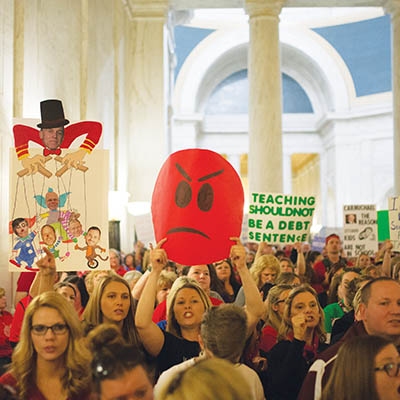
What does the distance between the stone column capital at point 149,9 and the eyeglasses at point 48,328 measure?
18725 mm

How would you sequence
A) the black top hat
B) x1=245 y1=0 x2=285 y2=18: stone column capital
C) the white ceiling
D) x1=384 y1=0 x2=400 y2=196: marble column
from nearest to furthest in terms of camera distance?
1. the black top hat
2. x1=384 y1=0 x2=400 y2=196: marble column
3. x1=245 y1=0 x2=285 y2=18: stone column capital
4. the white ceiling

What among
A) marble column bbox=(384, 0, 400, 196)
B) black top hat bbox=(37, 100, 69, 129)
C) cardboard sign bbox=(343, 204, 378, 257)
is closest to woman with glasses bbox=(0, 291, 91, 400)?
black top hat bbox=(37, 100, 69, 129)

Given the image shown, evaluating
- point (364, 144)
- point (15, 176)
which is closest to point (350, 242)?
point (15, 176)

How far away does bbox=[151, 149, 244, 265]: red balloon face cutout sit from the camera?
5852mm

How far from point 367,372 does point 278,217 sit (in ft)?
27.6

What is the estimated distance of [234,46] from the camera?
143 ft

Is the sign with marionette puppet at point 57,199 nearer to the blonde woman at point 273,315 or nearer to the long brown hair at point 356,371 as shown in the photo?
the blonde woman at point 273,315

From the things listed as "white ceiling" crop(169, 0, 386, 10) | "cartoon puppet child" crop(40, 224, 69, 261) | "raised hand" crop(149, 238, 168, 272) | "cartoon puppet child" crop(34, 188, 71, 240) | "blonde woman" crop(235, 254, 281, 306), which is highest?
"white ceiling" crop(169, 0, 386, 10)

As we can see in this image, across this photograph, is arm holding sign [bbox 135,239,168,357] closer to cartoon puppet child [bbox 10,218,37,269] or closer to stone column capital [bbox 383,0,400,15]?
cartoon puppet child [bbox 10,218,37,269]

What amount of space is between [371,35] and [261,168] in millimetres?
23253

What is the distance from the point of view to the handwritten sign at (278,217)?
1162cm

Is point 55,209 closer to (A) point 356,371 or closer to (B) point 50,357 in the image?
(B) point 50,357

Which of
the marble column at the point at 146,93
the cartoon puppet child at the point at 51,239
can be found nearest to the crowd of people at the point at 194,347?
the cartoon puppet child at the point at 51,239

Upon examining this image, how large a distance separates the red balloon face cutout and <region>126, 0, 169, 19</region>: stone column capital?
16959 mm
